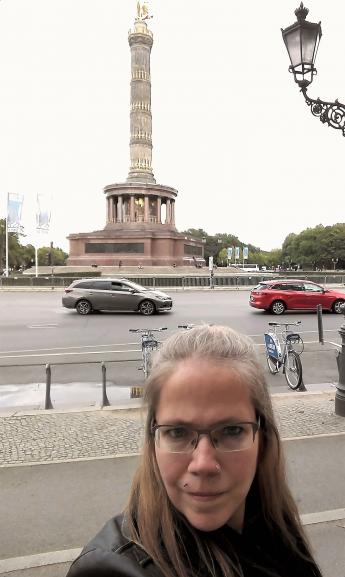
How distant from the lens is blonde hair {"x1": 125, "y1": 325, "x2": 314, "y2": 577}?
1.19m

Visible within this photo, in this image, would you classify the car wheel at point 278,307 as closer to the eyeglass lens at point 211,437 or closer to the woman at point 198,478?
the woman at point 198,478

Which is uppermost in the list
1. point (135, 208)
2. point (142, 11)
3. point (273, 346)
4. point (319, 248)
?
point (142, 11)

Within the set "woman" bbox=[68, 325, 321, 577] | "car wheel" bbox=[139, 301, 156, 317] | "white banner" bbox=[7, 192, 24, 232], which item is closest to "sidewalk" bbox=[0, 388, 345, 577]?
"woman" bbox=[68, 325, 321, 577]

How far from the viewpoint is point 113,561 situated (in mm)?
→ 1153

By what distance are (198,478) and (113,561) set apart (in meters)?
0.29

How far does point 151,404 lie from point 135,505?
0.99 feet

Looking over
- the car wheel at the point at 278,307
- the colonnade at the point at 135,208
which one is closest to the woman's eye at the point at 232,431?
the car wheel at the point at 278,307

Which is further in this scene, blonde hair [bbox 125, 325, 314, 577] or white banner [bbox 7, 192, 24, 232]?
white banner [bbox 7, 192, 24, 232]

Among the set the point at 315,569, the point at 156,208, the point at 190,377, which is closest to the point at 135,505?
the point at 190,377

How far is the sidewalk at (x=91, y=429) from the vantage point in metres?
5.06

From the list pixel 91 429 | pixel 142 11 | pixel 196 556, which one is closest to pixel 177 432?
pixel 196 556

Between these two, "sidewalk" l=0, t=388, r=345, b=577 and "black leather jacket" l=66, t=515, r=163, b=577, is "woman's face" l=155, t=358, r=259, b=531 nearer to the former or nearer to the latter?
"black leather jacket" l=66, t=515, r=163, b=577

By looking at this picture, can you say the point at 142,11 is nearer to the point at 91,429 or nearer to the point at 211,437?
the point at 91,429

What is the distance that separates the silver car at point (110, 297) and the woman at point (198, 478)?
18.4m
